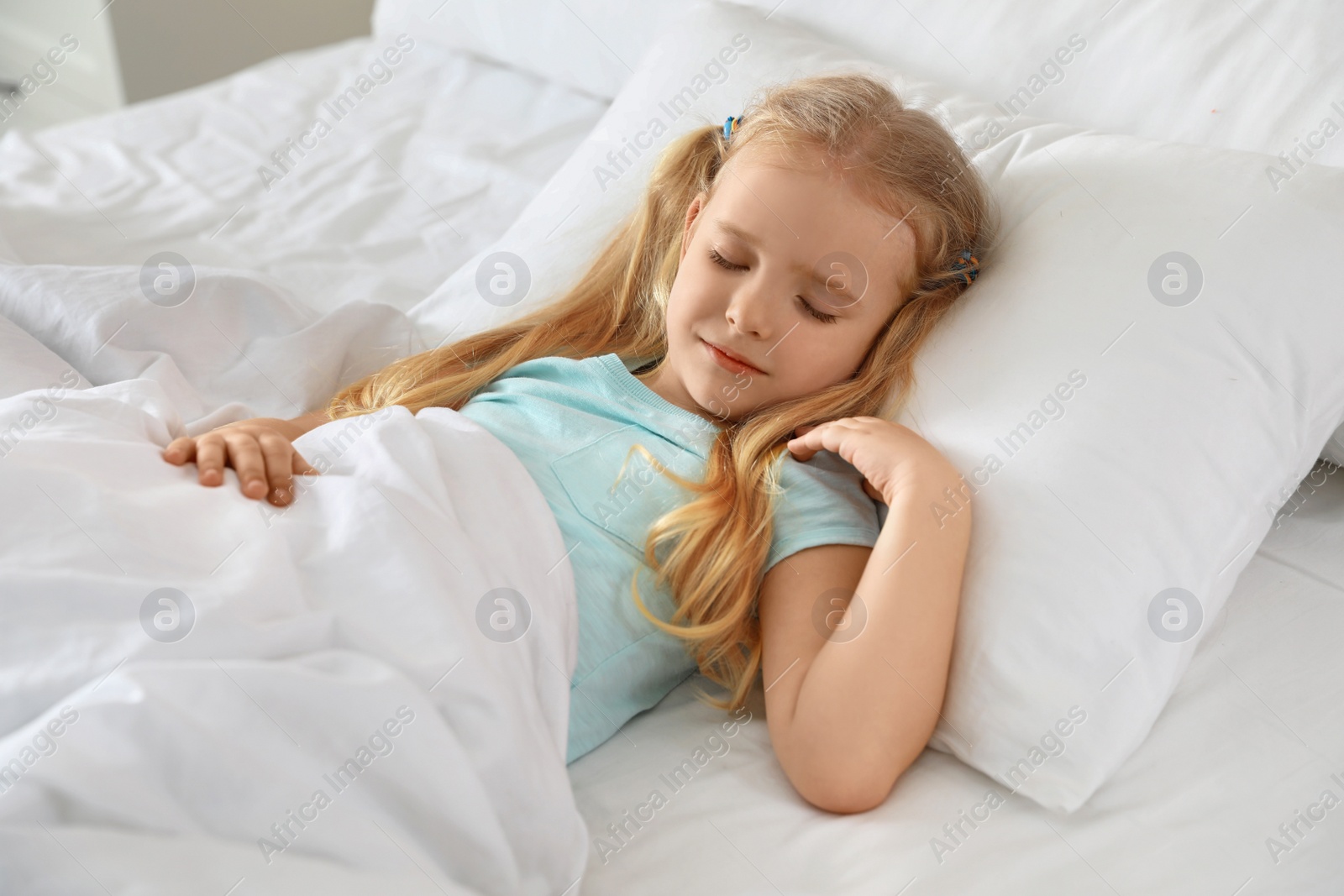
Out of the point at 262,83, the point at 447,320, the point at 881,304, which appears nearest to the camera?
the point at 881,304

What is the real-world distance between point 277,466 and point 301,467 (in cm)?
2

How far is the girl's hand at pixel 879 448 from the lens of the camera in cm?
78

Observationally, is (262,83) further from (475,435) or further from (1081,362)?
(1081,362)

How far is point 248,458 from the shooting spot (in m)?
0.80

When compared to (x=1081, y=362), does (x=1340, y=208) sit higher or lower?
higher

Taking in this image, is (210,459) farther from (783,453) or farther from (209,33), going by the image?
(209,33)

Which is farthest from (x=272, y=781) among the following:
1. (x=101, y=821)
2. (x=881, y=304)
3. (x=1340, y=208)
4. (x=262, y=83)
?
(x=262, y=83)

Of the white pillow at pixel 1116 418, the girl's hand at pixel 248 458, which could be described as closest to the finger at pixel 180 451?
the girl's hand at pixel 248 458

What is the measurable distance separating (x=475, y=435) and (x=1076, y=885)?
538mm

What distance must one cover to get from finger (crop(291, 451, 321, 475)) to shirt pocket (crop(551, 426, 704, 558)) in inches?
7.5

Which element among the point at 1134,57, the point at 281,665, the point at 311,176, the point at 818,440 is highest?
the point at 1134,57

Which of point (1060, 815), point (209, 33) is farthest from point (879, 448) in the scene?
point (209, 33)

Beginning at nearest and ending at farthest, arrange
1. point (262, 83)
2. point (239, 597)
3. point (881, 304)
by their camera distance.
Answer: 1. point (239, 597)
2. point (881, 304)
3. point (262, 83)

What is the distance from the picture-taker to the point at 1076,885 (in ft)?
2.12
